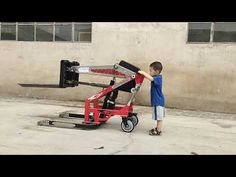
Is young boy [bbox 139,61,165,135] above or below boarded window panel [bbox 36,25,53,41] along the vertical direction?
below

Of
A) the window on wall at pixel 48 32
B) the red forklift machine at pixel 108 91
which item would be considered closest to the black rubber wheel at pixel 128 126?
the red forklift machine at pixel 108 91

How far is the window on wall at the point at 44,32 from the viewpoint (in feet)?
39.1

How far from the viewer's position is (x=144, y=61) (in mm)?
10836

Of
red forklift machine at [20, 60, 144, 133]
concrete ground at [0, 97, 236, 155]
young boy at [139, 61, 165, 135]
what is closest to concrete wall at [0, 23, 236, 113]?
concrete ground at [0, 97, 236, 155]

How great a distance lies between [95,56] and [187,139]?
17.4ft

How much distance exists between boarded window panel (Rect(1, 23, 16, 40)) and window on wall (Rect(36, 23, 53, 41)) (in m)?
0.94

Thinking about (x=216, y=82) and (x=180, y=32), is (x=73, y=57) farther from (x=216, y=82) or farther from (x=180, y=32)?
(x=216, y=82)

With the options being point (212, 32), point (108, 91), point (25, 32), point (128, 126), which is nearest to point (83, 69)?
point (108, 91)

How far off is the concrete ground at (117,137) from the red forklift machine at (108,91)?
209mm

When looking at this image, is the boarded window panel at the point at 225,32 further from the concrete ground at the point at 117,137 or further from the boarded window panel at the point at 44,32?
the boarded window panel at the point at 44,32

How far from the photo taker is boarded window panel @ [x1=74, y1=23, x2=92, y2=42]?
1147cm

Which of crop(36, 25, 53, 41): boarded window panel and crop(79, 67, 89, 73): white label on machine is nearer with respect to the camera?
crop(79, 67, 89, 73): white label on machine

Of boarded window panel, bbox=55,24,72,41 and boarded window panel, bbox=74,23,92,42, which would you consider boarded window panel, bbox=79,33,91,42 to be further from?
boarded window panel, bbox=55,24,72,41

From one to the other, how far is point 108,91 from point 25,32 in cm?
598
